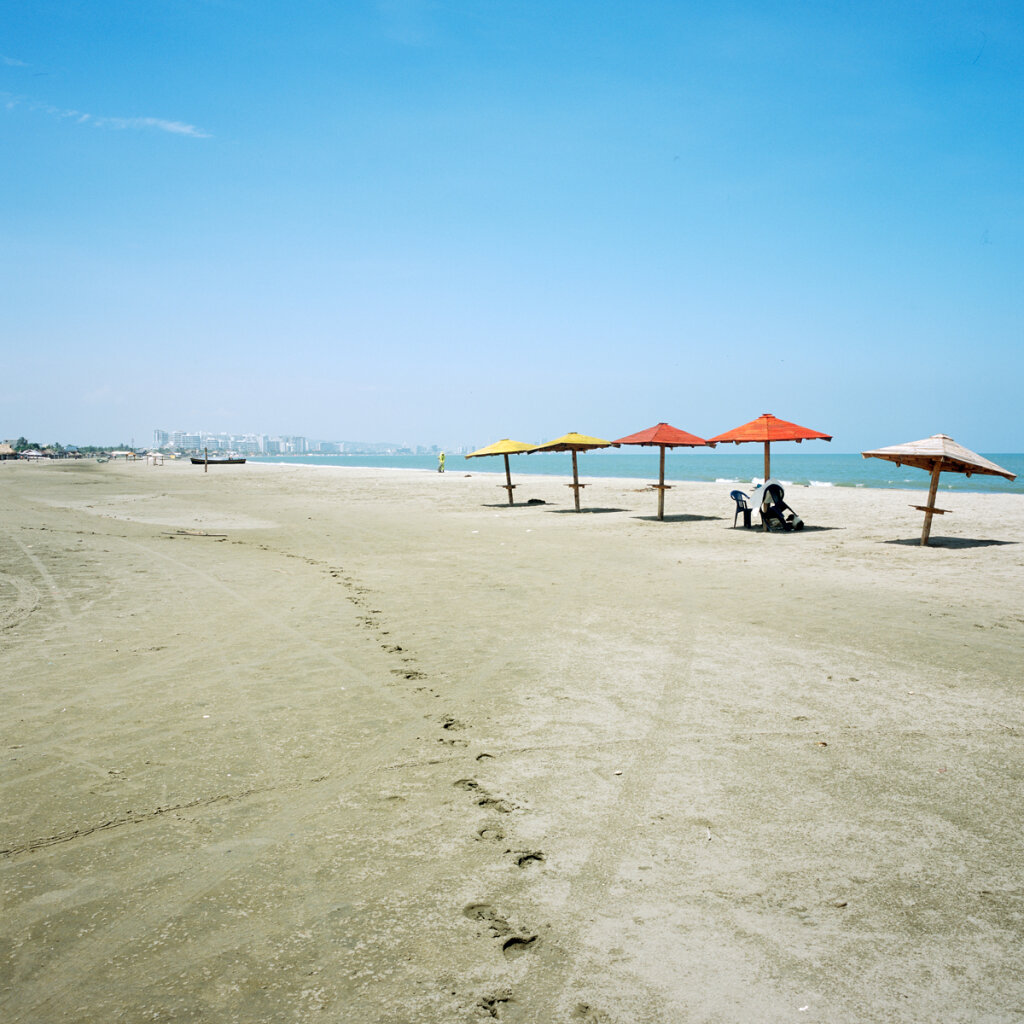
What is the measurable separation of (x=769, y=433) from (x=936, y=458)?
3.88 m

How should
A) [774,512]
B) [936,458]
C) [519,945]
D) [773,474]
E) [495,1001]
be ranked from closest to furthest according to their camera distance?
[495,1001] < [519,945] < [936,458] < [774,512] < [773,474]

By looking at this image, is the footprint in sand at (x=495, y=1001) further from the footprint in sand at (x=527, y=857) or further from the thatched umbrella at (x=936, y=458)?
the thatched umbrella at (x=936, y=458)

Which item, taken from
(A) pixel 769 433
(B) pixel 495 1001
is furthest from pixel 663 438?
(B) pixel 495 1001

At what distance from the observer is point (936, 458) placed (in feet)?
40.7

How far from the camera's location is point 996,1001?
2262 millimetres

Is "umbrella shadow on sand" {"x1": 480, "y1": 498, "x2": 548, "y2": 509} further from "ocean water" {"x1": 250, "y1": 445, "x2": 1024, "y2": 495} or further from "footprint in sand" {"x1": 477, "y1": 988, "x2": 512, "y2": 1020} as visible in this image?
"footprint in sand" {"x1": 477, "y1": 988, "x2": 512, "y2": 1020}

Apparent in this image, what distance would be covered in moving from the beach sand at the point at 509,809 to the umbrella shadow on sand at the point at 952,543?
490 centimetres

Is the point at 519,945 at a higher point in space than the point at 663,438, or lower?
lower

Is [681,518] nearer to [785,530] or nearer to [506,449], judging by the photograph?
[785,530]

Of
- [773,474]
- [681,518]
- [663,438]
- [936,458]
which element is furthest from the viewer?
[773,474]

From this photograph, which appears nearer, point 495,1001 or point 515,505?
point 495,1001

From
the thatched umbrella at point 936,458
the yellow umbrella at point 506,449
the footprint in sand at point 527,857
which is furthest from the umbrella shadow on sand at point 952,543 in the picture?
the footprint in sand at point 527,857

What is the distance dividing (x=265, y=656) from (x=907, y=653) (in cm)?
554

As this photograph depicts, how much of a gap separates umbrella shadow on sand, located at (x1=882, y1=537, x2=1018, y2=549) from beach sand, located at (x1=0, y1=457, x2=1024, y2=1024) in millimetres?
4902
